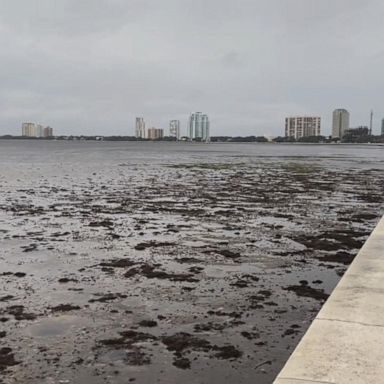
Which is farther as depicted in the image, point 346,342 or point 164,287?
point 164,287

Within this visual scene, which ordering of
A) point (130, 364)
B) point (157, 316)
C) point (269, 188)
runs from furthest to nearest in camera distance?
point (269, 188) → point (157, 316) → point (130, 364)

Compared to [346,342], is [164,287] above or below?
below

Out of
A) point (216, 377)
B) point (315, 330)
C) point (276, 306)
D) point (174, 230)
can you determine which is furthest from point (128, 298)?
point (174, 230)

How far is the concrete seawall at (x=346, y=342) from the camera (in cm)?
412

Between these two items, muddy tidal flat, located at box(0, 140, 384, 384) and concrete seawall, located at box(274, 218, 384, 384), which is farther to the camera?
muddy tidal flat, located at box(0, 140, 384, 384)

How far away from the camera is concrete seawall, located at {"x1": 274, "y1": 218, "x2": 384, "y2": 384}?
4.12 meters

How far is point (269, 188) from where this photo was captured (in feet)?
82.6

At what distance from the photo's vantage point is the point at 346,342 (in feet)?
15.7

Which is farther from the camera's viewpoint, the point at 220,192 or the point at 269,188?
the point at 269,188

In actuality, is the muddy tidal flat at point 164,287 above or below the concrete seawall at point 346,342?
below

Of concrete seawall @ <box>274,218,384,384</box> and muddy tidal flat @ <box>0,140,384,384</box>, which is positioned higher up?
concrete seawall @ <box>274,218,384,384</box>

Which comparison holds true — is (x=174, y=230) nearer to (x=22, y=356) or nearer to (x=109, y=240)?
(x=109, y=240)

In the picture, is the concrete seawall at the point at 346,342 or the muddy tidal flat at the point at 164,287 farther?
the muddy tidal flat at the point at 164,287

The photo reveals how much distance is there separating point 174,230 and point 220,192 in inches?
397
